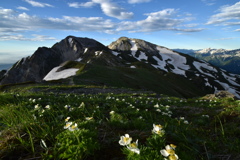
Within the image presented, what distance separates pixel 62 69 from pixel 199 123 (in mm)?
62776

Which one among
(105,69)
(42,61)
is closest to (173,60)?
(42,61)

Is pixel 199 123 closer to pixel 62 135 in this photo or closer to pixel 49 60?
pixel 62 135

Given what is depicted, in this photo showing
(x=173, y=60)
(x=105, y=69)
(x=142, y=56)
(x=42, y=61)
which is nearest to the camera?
(x=105, y=69)

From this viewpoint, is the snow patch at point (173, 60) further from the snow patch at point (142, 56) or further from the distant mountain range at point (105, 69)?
the snow patch at point (142, 56)

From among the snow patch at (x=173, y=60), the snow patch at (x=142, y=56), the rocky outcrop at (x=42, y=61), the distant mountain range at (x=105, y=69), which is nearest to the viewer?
the distant mountain range at (x=105, y=69)

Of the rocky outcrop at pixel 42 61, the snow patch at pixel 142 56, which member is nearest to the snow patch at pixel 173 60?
the snow patch at pixel 142 56

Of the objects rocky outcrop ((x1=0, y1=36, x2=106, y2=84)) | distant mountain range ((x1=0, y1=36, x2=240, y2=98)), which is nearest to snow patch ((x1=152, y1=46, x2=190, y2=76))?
distant mountain range ((x1=0, y1=36, x2=240, y2=98))

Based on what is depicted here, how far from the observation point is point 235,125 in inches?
311

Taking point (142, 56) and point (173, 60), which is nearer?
point (142, 56)

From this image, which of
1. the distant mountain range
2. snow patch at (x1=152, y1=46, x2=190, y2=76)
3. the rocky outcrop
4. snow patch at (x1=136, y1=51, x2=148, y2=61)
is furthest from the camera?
snow patch at (x1=136, y1=51, x2=148, y2=61)

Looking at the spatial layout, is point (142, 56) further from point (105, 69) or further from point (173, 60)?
point (105, 69)

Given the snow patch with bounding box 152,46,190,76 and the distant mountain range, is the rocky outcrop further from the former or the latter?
the snow patch with bounding box 152,46,190,76

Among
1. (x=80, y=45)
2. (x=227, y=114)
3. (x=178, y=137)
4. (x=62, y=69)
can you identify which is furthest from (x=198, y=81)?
(x=178, y=137)

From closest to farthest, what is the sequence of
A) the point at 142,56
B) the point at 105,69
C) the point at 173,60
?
the point at 105,69
the point at 142,56
the point at 173,60
